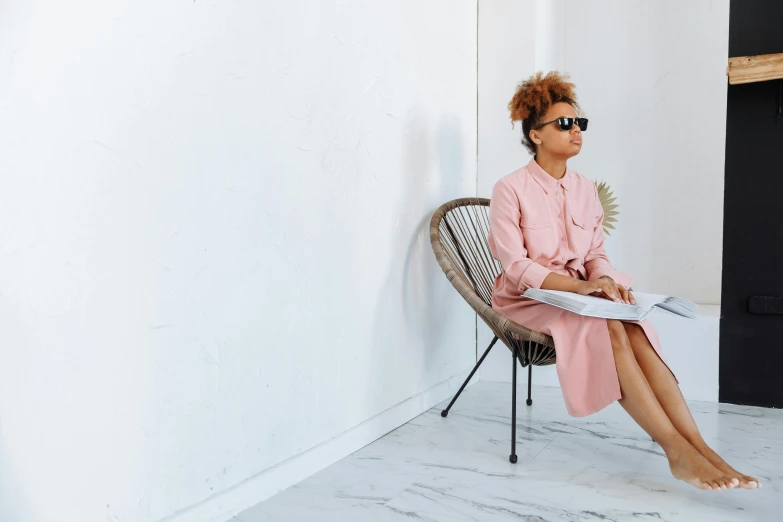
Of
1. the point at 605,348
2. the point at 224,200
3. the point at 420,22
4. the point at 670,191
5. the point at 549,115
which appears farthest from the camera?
the point at 670,191

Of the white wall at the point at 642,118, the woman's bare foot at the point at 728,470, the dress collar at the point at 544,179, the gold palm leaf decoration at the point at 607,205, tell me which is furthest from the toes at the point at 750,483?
the gold palm leaf decoration at the point at 607,205

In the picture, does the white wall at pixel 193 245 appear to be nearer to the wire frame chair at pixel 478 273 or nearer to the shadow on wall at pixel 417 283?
the shadow on wall at pixel 417 283

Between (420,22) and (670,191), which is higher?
(420,22)

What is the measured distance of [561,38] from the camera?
2.99 meters

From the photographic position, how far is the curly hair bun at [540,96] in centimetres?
214

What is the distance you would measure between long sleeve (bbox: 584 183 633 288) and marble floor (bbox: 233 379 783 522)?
482 mm

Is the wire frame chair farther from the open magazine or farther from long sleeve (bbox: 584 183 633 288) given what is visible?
long sleeve (bbox: 584 183 633 288)

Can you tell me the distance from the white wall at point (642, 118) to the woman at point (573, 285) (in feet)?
2.03

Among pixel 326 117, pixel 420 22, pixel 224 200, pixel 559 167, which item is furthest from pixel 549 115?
pixel 224 200

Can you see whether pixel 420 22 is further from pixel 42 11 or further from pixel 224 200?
pixel 42 11

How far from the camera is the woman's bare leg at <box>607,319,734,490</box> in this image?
1532 mm

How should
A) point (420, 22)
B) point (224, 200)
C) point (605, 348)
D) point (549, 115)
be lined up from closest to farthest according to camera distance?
point (224, 200)
point (605, 348)
point (549, 115)
point (420, 22)

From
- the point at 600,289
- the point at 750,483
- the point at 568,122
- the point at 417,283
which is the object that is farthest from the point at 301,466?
the point at 568,122

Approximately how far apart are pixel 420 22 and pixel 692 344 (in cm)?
149
